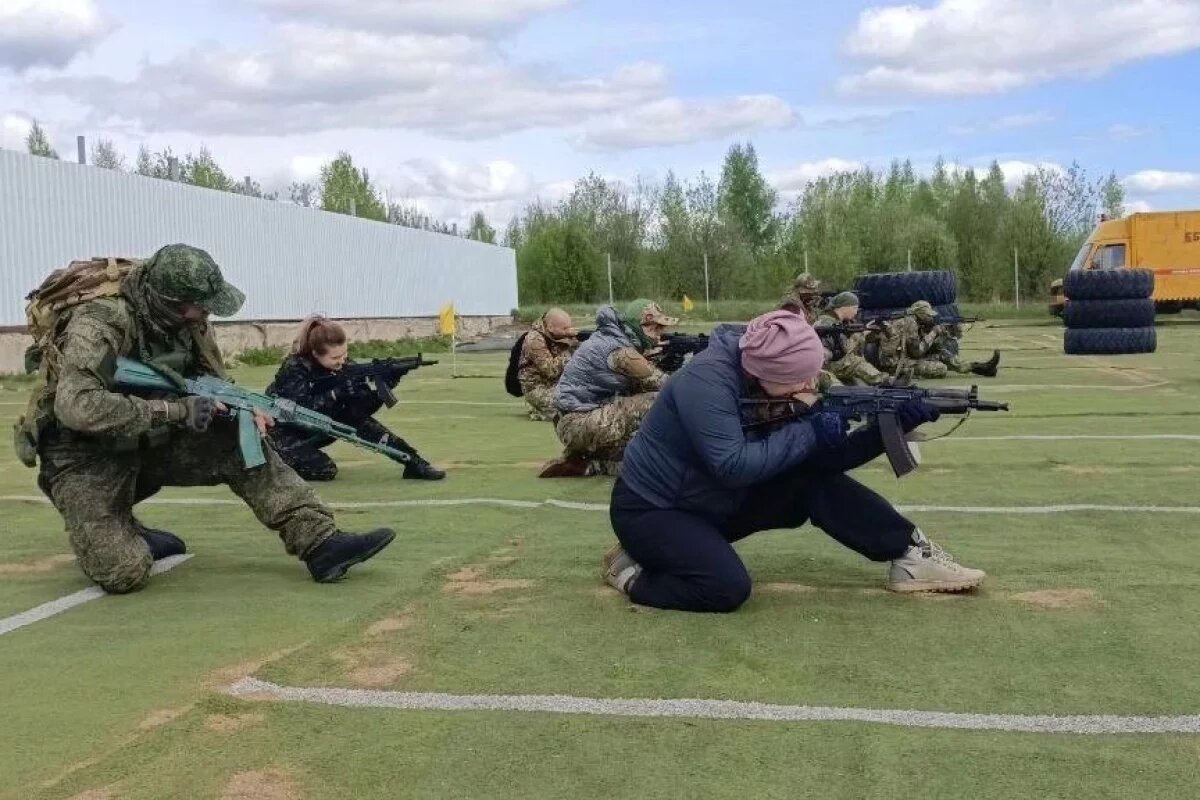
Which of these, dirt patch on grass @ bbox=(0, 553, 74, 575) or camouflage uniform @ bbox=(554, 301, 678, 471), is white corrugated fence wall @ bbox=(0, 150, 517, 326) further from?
dirt patch on grass @ bbox=(0, 553, 74, 575)

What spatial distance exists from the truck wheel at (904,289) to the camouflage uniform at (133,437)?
13125 mm

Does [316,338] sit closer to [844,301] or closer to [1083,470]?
[1083,470]

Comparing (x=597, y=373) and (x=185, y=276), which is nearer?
(x=185, y=276)

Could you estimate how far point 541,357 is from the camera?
33.7 feet

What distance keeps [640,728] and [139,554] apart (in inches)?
103

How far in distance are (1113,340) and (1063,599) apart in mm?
16014

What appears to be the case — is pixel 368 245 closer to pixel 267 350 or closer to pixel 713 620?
pixel 267 350

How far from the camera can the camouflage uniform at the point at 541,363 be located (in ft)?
33.6

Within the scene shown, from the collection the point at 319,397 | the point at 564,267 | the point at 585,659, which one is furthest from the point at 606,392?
the point at 564,267

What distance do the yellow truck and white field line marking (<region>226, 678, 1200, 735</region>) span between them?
28.0 m

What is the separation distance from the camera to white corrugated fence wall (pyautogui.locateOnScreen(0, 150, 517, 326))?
57.0 feet

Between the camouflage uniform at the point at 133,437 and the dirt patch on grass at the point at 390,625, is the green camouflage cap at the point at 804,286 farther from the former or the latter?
the dirt patch on grass at the point at 390,625

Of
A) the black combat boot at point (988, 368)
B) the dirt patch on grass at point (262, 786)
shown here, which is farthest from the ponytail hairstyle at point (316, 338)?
the black combat boot at point (988, 368)

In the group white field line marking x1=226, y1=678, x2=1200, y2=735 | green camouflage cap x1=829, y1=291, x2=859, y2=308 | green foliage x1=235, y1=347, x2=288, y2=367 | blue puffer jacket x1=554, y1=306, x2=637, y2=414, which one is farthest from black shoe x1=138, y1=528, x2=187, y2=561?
green foliage x1=235, y1=347, x2=288, y2=367
